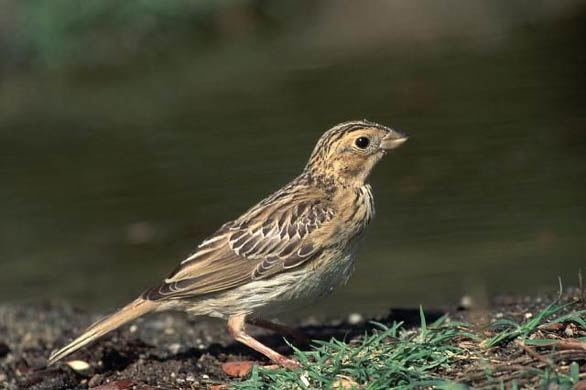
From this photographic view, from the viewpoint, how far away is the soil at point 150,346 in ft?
23.7

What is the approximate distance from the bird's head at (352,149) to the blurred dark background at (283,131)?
160 centimetres

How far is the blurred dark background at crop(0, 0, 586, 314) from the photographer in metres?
10.3

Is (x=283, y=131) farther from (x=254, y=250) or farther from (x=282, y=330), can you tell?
(x=254, y=250)

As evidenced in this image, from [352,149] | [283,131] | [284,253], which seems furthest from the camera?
[283,131]

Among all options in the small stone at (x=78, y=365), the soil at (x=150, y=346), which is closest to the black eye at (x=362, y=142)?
the soil at (x=150, y=346)

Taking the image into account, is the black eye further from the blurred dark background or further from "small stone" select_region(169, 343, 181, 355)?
"small stone" select_region(169, 343, 181, 355)

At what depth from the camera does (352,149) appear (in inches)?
304

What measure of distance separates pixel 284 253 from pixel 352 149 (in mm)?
873

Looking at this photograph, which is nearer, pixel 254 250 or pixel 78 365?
pixel 254 250

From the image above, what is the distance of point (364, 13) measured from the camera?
19438mm

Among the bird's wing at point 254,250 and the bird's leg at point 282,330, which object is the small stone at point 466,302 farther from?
the bird's wing at point 254,250

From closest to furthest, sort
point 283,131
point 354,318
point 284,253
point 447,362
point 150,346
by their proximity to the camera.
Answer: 1. point 447,362
2. point 284,253
3. point 150,346
4. point 354,318
5. point 283,131

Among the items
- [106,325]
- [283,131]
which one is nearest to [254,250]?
[106,325]

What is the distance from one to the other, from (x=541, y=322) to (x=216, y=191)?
20.1ft
